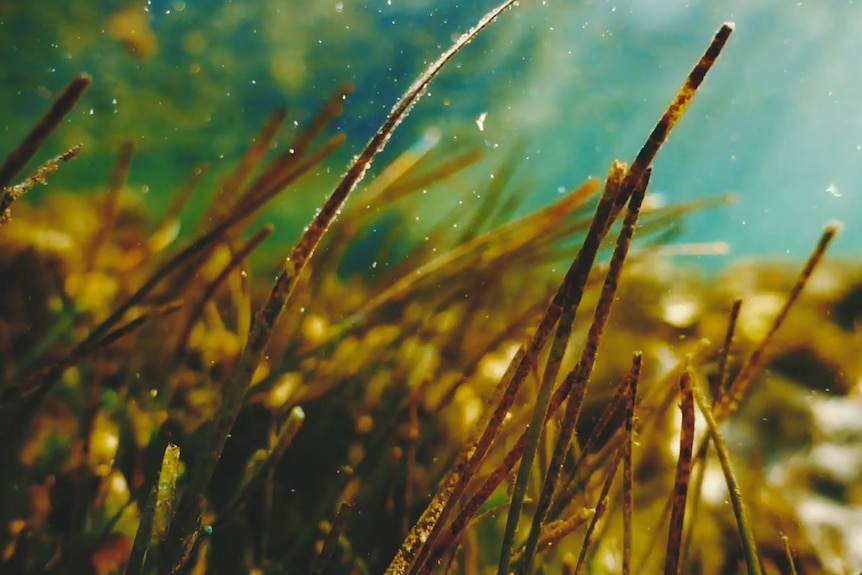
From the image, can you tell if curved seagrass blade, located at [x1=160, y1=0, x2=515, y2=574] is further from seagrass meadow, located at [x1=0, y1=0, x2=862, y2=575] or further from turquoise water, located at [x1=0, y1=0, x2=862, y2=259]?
turquoise water, located at [x1=0, y1=0, x2=862, y2=259]

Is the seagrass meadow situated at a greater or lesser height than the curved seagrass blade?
lesser

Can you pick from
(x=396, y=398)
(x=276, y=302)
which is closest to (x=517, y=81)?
(x=396, y=398)

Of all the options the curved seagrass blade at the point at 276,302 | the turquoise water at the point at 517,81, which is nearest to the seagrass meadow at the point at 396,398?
the curved seagrass blade at the point at 276,302

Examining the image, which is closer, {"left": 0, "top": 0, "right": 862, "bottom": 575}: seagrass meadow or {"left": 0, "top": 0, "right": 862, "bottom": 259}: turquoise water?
{"left": 0, "top": 0, "right": 862, "bottom": 575}: seagrass meadow

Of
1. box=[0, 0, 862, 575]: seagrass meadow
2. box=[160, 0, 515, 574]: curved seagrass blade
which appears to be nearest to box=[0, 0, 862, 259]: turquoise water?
box=[0, 0, 862, 575]: seagrass meadow

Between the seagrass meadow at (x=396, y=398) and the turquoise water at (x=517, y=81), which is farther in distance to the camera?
the turquoise water at (x=517, y=81)

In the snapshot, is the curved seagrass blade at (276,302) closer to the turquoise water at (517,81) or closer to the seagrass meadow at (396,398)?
the seagrass meadow at (396,398)
